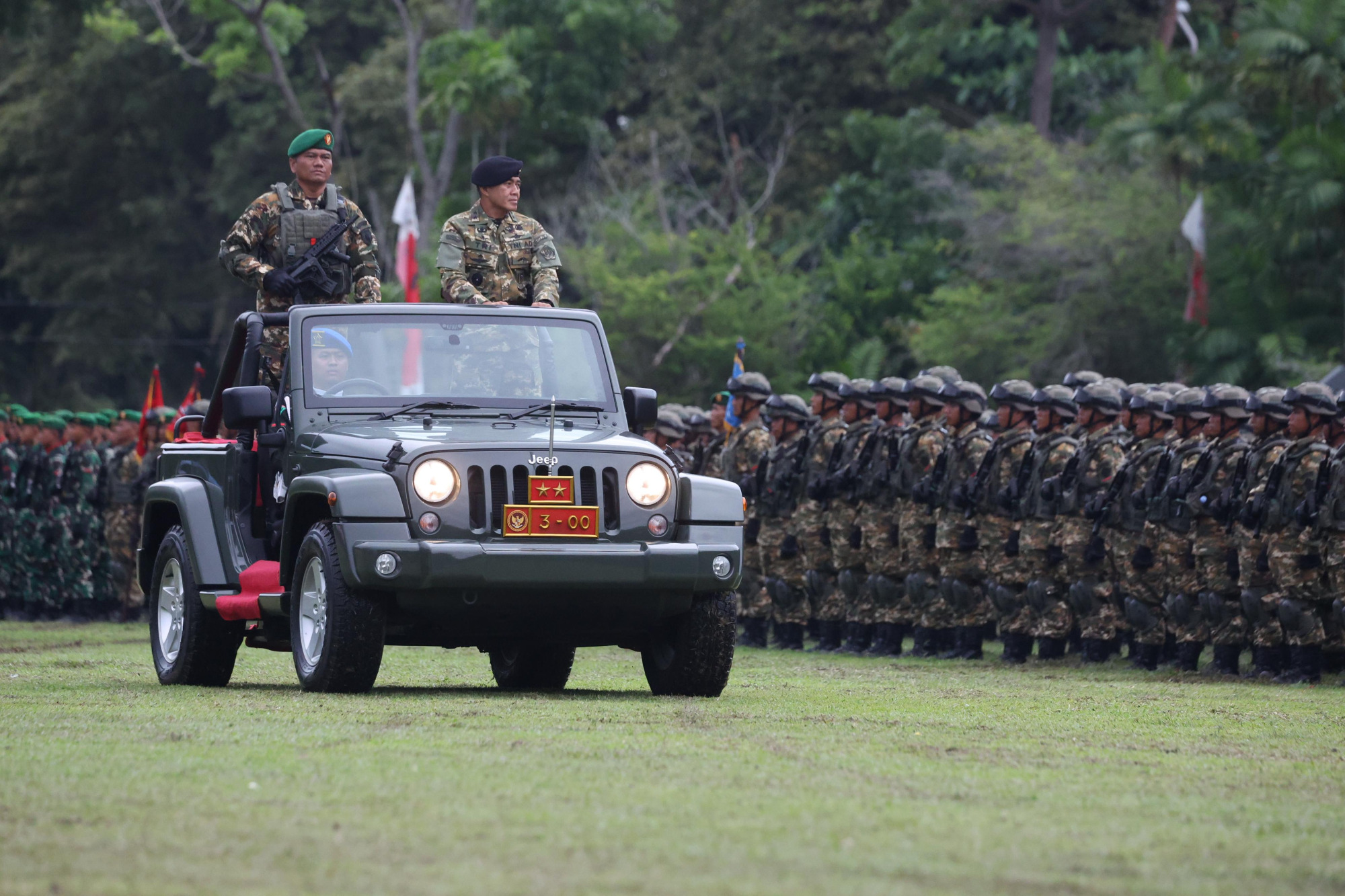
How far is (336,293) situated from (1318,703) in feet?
19.3

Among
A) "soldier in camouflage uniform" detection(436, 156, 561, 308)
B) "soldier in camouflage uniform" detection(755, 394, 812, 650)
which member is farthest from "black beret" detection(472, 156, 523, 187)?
"soldier in camouflage uniform" detection(755, 394, 812, 650)

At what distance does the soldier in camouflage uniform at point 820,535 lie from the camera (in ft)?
63.7

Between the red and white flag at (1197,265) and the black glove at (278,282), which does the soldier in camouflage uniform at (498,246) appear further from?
the red and white flag at (1197,265)

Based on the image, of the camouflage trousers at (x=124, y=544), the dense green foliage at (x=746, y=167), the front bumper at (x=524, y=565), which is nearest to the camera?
the front bumper at (x=524, y=565)

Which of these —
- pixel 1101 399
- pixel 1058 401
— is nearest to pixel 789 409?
pixel 1058 401

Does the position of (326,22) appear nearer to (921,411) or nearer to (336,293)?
(921,411)

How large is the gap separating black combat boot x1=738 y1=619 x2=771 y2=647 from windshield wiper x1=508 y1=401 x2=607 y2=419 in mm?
8689

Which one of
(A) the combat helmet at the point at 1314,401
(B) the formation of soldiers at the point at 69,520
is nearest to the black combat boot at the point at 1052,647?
(A) the combat helmet at the point at 1314,401

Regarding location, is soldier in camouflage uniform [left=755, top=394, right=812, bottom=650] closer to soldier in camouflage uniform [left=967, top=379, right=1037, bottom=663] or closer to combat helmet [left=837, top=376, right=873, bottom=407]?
combat helmet [left=837, top=376, right=873, bottom=407]

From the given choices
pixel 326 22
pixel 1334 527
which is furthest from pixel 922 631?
pixel 326 22

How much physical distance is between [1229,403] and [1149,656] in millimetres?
1890

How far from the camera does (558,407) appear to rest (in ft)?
38.7

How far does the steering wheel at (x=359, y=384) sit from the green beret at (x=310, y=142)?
169cm

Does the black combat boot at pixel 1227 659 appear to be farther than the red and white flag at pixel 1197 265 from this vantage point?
No
